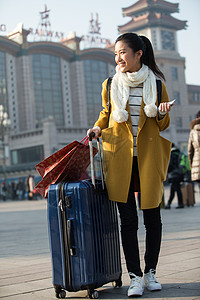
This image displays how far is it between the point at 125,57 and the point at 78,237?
Answer: 4.39ft

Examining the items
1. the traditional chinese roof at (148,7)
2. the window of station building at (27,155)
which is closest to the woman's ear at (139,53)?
the window of station building at (27,155)

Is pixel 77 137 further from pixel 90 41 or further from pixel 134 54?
pixel 134 54

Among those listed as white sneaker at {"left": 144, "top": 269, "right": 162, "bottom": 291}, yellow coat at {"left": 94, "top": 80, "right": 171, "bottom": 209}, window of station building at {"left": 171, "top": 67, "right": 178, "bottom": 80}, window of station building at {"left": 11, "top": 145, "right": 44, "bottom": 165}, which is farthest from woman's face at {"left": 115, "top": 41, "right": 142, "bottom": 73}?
window of station building at {"left": 171, "top": 67, "right": 178, "bottom": 80}

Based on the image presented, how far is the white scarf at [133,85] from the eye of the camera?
371 cm

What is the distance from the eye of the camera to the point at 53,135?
55500 millimetres

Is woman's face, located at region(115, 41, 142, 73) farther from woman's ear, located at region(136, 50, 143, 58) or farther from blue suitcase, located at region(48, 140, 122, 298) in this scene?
blue suitcase, located at region(48, 140, 122, 298)

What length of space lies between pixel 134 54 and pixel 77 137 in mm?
55786

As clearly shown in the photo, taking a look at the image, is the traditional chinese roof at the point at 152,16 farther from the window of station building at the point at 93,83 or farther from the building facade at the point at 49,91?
the window of station building at the point at 93,83

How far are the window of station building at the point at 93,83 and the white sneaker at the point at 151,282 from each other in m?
71.9

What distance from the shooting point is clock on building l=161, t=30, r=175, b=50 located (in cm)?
9219

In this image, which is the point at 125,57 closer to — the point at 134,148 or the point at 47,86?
the point at 134,148

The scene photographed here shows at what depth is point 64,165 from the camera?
3.64 metres

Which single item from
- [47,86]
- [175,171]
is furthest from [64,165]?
[47,86]

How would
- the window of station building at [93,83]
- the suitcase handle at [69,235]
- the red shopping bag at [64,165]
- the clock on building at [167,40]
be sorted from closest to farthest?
1. the suitcase handle at [69,235]
2. the red shopping bag at [64,165]
3. the window of station building at [93,83]
4. the clock on building at [167,40]
